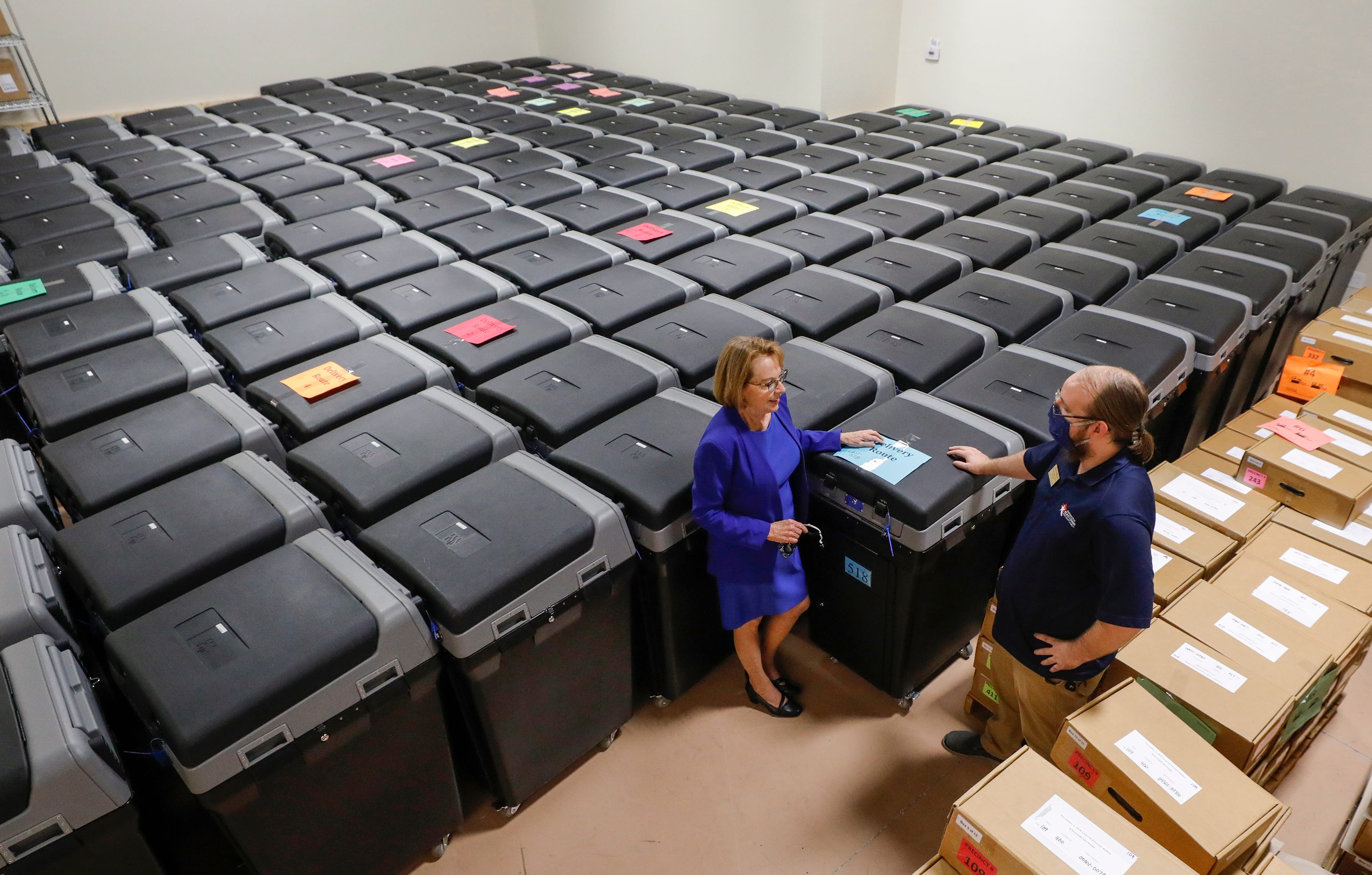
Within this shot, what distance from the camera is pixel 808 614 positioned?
2771 millimetres

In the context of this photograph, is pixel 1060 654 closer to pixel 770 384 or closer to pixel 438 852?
pixel 770 384

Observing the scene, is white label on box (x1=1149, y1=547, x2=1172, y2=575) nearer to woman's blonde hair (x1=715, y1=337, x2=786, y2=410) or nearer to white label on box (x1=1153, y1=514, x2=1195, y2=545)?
white label on box (x1=1153, y1=514, x2=1195, y2=545)

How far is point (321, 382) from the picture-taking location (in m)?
2.72

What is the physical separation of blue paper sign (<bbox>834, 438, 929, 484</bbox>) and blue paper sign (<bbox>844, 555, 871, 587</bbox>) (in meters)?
0.34

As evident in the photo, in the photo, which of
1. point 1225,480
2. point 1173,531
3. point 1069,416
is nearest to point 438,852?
point 1069,416

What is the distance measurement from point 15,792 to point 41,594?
0.60 metres

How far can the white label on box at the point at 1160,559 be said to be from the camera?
7.81ft

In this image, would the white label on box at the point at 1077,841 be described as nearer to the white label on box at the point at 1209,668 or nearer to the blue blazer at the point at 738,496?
the white label on box at the point at 1209,668

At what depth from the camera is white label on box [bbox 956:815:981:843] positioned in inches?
63.4

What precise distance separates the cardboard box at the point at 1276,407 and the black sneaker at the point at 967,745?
1.91 metres

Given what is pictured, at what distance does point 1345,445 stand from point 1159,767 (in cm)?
179

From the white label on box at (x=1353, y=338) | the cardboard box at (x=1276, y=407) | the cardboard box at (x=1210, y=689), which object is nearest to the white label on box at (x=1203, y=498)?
the cardboard box at (x=1210, y=689)

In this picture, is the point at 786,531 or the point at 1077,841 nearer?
the point at 1077,841

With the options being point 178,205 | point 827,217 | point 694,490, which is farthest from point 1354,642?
point 178,205
